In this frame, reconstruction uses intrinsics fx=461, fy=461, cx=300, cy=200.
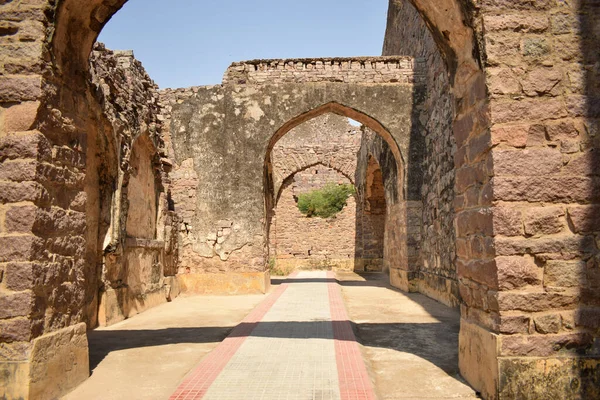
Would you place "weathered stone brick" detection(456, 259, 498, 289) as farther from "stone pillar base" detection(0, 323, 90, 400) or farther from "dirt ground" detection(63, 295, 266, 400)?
"stone pillar base" detection(0, 323, 90, 400)

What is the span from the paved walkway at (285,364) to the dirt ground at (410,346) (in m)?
0.19

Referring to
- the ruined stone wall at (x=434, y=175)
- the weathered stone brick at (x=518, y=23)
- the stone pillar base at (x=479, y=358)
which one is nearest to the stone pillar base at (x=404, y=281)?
the ruined stone wall at (x=434, y=175)

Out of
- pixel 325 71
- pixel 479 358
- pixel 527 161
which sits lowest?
pixel 479 358

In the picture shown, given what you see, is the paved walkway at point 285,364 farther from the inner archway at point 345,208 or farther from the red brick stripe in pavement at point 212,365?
the inner archway at point 345,208

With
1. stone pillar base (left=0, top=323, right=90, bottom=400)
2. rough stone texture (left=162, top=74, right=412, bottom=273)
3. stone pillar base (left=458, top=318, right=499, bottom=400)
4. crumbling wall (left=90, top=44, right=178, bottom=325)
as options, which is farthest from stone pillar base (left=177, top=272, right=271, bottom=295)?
stone pillar base (left=458, top=318, right=499, bottom=400)

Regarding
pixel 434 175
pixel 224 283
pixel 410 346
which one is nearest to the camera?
pixel 410 346

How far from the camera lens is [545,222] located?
9.95 feet

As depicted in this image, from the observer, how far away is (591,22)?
126 inches

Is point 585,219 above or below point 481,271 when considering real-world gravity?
above

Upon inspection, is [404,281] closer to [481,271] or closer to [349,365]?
[349,365]

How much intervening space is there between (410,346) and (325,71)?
724 centimetres

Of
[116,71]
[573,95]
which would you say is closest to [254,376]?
[573,95]

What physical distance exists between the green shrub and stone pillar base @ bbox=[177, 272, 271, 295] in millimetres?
14176

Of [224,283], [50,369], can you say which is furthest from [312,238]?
[50,369]
